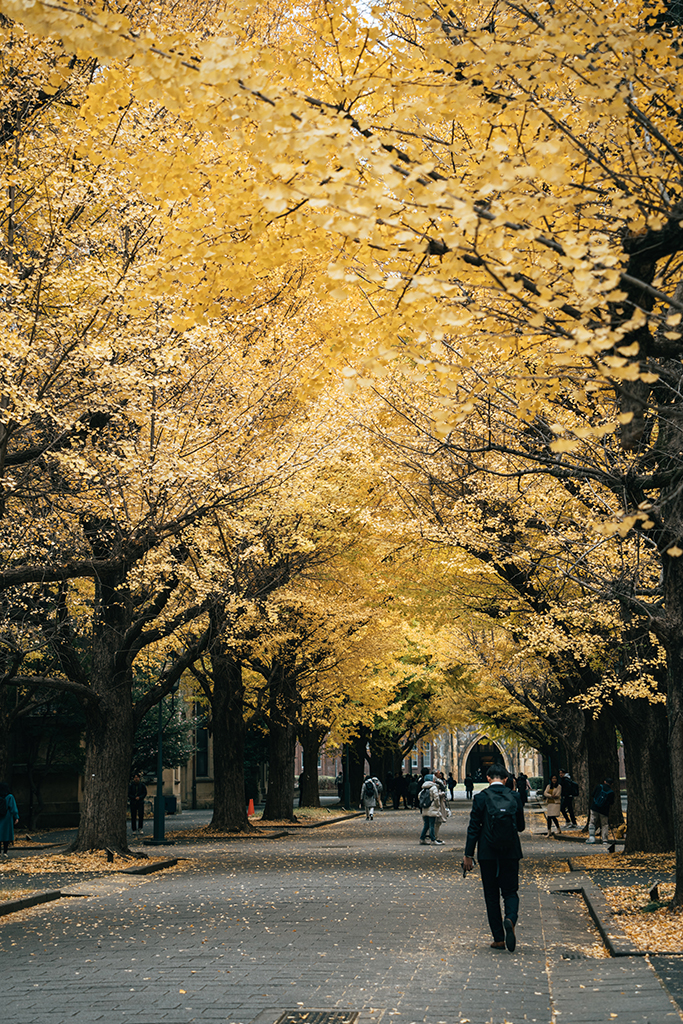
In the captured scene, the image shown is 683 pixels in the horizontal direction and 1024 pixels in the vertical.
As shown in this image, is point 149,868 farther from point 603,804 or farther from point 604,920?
point 603,804

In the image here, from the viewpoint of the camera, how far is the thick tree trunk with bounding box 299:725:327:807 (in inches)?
1655

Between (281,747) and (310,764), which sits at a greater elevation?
(281,747)

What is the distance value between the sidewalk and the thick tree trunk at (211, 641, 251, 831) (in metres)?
12.0

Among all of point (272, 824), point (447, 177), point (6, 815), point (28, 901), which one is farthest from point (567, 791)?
point (447, 177)

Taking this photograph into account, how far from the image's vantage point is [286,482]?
16.8 meters

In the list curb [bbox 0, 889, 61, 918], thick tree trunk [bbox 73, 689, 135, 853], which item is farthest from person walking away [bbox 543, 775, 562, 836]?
curb [bbox 0, 889, 61, 918]

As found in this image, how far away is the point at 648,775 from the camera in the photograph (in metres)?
18.4

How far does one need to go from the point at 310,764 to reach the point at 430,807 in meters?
19.1

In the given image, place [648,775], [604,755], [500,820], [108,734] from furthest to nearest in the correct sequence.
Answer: [604,755], [108,734], [648,775], [500,820]

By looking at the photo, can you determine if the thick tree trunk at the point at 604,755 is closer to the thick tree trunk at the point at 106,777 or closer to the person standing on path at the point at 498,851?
the thick tree trunk at the point at 106,777

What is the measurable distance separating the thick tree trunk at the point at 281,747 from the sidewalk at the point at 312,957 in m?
15.6

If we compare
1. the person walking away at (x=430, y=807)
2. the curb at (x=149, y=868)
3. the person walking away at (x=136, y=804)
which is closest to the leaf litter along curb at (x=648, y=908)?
the curb at (x=149, y=868)

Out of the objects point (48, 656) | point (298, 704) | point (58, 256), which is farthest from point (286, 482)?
point (298, 704)

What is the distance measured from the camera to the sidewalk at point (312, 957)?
7.32m
